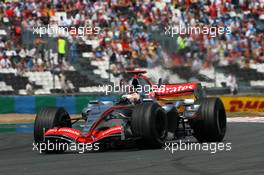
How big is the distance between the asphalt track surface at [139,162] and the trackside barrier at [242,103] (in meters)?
13.1

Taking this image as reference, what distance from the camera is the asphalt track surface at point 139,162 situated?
30.0 ft

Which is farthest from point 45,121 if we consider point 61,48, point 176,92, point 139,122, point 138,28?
point 138,28

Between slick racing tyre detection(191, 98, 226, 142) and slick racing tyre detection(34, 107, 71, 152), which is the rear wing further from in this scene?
slick racing tyre detection(34, 107, 71, 152)

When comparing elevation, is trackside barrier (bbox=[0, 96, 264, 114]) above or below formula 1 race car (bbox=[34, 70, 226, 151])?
below

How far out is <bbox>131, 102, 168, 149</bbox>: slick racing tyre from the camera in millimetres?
11930

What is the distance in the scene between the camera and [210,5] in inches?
1212

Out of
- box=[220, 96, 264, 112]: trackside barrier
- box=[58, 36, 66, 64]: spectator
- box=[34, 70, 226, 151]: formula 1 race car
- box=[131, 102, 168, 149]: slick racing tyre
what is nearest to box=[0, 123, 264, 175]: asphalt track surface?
box=[131, 102, 168, 149]: slick racing tyre

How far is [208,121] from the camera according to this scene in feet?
44.3

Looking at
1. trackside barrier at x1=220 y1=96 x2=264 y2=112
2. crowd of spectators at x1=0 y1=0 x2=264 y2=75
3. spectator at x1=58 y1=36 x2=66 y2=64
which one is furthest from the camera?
crowd of spectators at x1=0 y1=0 x2=264 y2=75

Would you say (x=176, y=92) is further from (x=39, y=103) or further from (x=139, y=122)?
(x=39, y=103)

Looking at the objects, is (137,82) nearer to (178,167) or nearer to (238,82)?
(178,167)

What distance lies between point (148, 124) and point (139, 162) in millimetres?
1778

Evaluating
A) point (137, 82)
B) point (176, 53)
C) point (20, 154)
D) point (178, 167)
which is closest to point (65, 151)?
point (20, 154)

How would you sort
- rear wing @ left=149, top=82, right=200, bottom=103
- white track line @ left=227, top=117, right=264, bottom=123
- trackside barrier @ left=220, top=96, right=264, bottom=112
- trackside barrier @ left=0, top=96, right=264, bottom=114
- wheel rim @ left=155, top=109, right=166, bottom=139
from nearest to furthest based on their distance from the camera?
wheel rim @ left=155, top=109, right=166, bottom=139 < rear wing @ left=149, top=82, right=200, bottom=103 < white track line @ left=227, top=117, right=264, bottom=123 < trackside barrier @ left=0, top=96, right=264, bottom=114 < trackside barrier @ left=220, top=96, right=264, bottom=112
